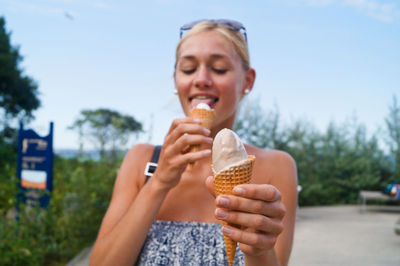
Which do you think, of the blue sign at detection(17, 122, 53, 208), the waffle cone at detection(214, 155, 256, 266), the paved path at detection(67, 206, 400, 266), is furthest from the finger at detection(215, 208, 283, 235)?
the blue sign at detection(17, 122, 53, 208)

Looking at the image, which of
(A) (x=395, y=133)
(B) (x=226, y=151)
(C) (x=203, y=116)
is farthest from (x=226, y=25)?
(A) (x=395, y=133)

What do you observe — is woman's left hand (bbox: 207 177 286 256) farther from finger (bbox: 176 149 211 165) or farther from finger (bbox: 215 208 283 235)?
finger (bbox: 176 149 211 165)

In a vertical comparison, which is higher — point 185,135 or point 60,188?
point 185,135

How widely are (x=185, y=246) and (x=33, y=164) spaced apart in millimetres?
6092

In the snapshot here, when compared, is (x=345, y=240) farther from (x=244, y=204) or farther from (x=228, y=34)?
(x=244, y=204)

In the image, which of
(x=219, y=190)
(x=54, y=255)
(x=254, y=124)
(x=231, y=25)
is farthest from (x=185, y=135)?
(x=254, y=124)

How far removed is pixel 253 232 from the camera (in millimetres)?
1151

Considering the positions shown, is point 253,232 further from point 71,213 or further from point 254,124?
point 254,124

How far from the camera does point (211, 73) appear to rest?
6.27 feet

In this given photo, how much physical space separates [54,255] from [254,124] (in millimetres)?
10287

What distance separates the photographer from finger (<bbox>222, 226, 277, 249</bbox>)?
1120 millimetres

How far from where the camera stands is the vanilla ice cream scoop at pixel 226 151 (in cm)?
129

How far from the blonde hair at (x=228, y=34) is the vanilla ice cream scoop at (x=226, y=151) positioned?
0.84 metres

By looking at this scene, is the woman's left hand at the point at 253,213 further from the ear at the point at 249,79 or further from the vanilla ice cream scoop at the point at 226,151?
the ear at the point at 249,79
